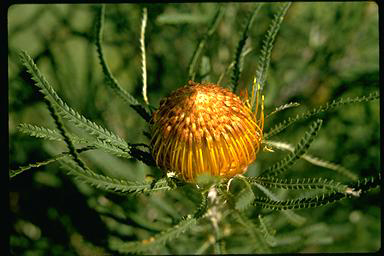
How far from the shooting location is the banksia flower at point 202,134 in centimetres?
91

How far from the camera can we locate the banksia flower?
91 centimetres

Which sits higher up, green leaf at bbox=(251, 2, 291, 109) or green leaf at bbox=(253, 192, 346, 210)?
green leaf at bbox=(251, 2, 291, 109)

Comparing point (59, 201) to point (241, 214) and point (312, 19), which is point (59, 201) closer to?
point (241, 214)

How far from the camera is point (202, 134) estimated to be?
0.91 meters

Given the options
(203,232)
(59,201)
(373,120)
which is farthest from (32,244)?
(373,120)

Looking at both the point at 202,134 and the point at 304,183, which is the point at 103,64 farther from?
the point at 304,183

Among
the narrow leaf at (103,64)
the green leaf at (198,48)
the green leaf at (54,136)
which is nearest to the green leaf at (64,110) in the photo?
the green leaf at (54,136)

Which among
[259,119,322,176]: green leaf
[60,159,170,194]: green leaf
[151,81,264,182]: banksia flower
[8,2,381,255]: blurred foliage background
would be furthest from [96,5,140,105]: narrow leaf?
[8,2,381,255]: blurred foliage background

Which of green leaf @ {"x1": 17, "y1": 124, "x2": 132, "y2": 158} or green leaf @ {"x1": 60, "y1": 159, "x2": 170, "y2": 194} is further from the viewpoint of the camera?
green leaf @ {"x1": 17, "y1": 124, "x2": 132, "y2": 158}

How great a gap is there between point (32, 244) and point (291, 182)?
1.00 metres

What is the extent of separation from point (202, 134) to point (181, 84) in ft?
2.52

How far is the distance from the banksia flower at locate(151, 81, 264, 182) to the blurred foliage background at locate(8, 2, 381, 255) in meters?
0.53

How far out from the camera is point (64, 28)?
1.91m

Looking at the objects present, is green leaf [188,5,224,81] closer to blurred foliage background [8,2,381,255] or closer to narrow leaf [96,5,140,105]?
narrow leaf [96,5,140,105]
